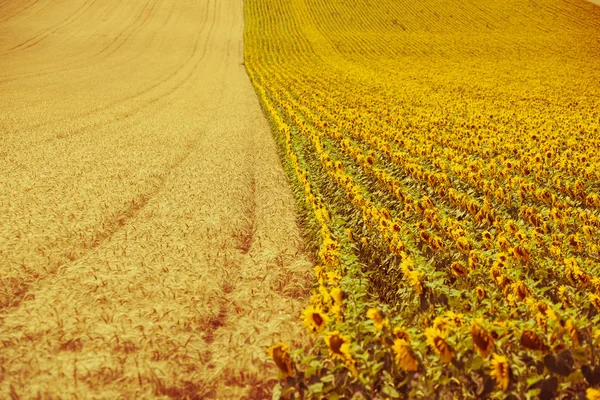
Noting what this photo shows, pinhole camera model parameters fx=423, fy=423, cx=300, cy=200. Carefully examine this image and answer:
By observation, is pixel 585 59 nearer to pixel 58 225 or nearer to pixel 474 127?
pixel 474 127

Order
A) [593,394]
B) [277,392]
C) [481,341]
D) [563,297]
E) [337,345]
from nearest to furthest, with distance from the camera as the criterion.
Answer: [593,394]
[481,341]
[337,345]
[277,392]
[563,297]

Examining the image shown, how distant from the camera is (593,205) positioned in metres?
6.77

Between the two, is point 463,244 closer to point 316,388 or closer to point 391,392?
point 391,392

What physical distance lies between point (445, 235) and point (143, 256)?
12.7 feet

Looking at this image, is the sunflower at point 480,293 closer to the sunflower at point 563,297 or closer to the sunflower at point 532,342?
the sunflower at point 563,297

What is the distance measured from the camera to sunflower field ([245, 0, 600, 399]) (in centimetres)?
282

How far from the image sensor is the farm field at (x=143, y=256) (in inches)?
131

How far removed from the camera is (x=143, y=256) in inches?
203

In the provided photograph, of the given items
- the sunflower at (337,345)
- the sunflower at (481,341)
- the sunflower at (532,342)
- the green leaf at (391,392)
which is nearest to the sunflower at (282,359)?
the sunflower at (337,345)

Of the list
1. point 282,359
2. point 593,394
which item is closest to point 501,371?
point 593,394

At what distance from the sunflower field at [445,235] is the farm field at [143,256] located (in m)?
0.53

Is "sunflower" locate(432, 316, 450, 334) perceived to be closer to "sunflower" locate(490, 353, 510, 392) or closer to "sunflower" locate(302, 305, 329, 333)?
"sunflower" locate(490, 353, 510, 392)

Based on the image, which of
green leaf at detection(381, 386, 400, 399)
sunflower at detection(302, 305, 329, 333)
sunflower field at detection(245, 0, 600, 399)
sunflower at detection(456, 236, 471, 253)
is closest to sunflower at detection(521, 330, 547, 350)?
sunflower field at detection(245, 0, 600, 399)

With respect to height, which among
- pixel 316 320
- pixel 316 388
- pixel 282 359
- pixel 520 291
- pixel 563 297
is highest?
pixel 520 291
